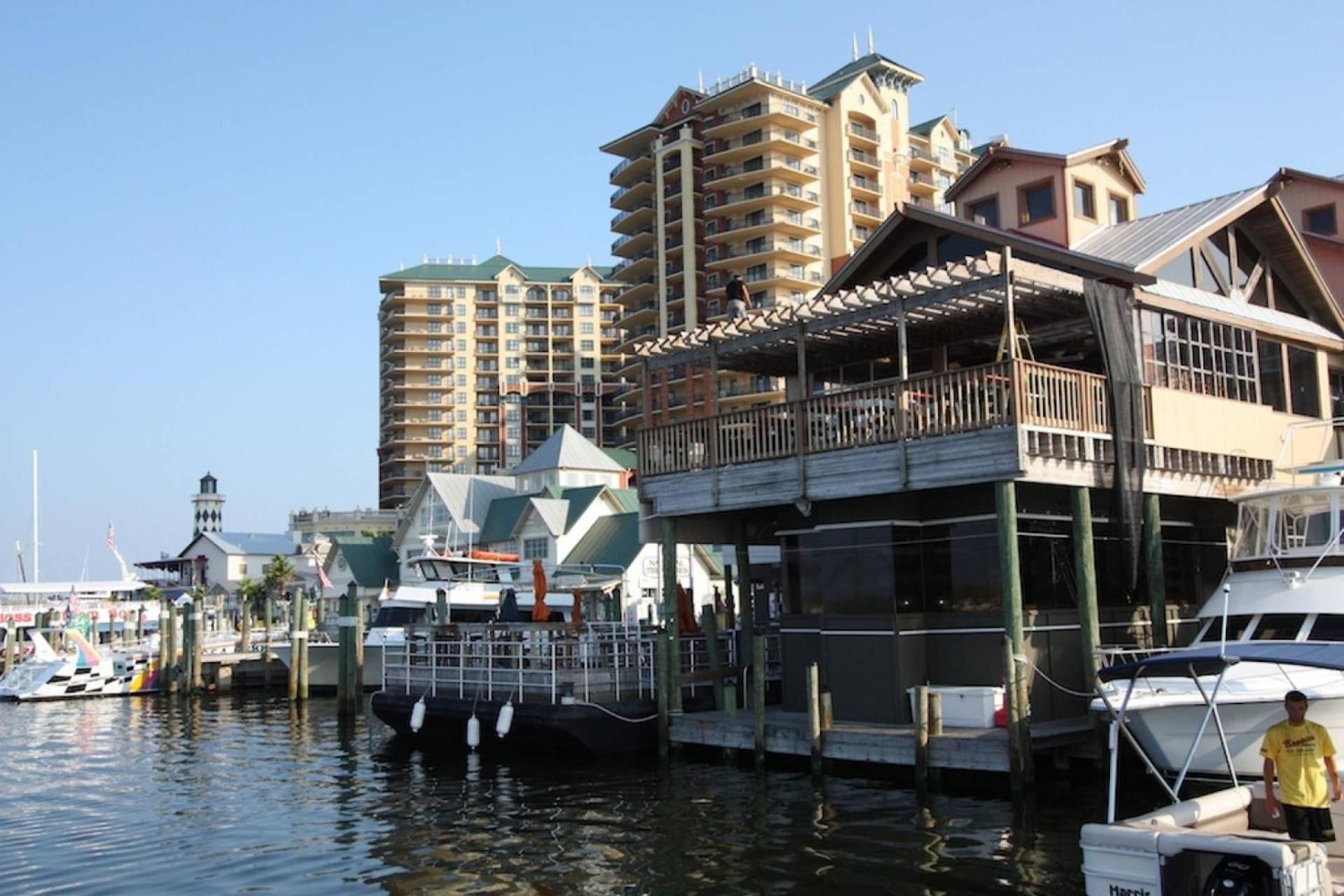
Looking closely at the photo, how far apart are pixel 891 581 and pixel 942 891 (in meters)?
7.76

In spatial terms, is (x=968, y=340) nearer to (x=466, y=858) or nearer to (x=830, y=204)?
(x=466, y=858)

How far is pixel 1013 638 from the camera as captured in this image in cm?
1836

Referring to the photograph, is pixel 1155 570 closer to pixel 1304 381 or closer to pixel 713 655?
pixel 1304 381

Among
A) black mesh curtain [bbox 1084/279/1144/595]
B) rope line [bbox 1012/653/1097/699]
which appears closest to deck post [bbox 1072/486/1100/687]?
rope line [bbox 1012/653/1097/699]

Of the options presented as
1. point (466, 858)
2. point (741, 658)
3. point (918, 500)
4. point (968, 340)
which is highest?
point (968, 340)

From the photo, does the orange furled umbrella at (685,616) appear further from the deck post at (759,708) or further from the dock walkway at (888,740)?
the deck post at (759,708)

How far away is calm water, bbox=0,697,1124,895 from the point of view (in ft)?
49.3

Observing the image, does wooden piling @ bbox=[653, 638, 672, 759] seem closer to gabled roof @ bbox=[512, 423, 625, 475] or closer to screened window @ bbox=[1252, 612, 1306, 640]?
screened window @ bbox=[1252, 612, 1306, 640]

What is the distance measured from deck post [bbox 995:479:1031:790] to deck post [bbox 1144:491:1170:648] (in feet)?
9.06

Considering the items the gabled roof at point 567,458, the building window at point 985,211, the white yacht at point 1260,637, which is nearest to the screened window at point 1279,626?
the white yacht at point 1260,637

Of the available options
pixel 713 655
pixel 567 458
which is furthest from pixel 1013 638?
pixel 567 458

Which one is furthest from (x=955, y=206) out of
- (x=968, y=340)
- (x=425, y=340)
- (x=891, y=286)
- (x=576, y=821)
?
(x=425, y=340)

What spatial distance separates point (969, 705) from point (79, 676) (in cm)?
3822

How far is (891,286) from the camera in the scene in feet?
69.3
